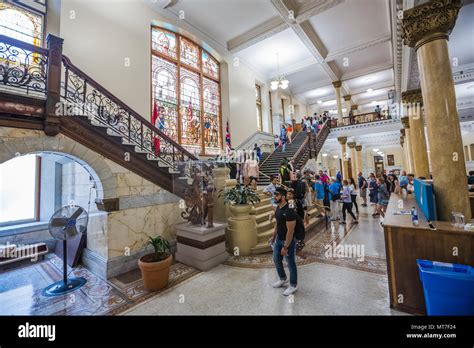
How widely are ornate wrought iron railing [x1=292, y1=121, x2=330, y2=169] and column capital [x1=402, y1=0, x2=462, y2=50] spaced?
5629mm

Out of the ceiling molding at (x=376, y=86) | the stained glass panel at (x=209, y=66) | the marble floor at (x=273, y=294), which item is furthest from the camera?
the ceiling molding at (x=376, y=86)

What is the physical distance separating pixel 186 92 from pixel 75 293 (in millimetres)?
8388

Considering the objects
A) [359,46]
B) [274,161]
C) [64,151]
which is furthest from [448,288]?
[359,46]

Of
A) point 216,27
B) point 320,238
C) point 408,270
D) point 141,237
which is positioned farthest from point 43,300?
point 216,27

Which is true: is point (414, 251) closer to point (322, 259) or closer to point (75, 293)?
point (322, 259)

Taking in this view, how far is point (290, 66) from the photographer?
13.7m

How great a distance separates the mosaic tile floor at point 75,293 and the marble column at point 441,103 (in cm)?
458

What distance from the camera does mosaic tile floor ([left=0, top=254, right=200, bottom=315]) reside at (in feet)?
10.0

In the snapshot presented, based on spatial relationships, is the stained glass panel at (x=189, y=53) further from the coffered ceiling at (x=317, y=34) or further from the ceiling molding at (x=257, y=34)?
the ceiling molding at (x=257, y=34)

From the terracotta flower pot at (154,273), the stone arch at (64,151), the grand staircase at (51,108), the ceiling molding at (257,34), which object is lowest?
the terracotta flower pot at (154,273)

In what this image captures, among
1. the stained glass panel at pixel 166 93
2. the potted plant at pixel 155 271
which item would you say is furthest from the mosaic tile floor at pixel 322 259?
the stained glass panel at pixel 166 93

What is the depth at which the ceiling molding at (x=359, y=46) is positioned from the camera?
35.6 feet

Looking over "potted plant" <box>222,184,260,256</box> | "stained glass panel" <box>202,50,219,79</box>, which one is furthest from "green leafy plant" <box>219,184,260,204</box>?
"stained glass panel" <box>202,50,219,79</box>

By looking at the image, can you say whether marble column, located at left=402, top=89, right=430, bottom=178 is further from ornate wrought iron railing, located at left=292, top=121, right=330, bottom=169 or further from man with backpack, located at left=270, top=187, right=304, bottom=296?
man with backpack, located at left=270, top=187, right=304, bottom=296
